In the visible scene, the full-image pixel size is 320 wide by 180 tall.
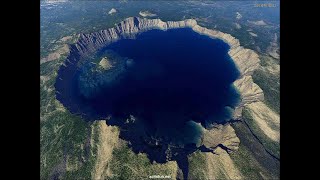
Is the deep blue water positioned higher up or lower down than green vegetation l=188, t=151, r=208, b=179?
higher up

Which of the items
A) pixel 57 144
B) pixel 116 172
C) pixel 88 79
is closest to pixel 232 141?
pixel 116 172

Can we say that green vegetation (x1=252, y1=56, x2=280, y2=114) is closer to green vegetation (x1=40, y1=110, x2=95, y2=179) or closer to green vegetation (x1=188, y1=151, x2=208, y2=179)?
green vegetation (x1=188, y1=151, x2=208, y2=179)

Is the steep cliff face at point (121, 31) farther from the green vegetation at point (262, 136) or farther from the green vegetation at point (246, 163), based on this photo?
the green vegetation at point (246, 163)

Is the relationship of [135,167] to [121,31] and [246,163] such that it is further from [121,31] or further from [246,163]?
[121,31]

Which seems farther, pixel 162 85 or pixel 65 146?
pixel 162 85

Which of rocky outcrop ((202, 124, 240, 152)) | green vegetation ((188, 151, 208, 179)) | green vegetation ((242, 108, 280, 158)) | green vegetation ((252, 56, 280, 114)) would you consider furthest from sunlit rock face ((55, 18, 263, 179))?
green vegetation ((242, 108, 280, 158))

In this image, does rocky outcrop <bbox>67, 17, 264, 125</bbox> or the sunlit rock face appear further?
rocky outcrop <bbox>67, 17, 264, 125</bbox>

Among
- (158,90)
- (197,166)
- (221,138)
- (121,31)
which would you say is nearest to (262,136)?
(221,138)
